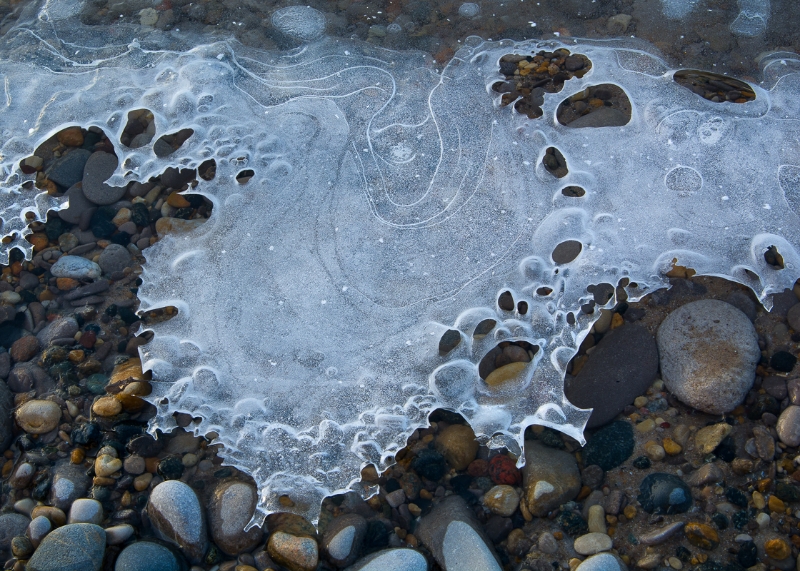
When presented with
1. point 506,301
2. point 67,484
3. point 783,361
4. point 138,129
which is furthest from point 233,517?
point 783,361

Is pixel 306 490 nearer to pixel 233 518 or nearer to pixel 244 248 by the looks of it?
pixel 233 518

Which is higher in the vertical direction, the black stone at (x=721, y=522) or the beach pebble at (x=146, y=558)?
the black stone at (x=721, y=522)

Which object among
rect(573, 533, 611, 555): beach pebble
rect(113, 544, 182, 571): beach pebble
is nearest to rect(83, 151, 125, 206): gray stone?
rect(113, 544, 182, 571): beach pebble

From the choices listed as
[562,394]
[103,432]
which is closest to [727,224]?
[562,394]

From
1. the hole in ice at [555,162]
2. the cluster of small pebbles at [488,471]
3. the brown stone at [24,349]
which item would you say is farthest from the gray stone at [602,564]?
the brown stone at [24,349]

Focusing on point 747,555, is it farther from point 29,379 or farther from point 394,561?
point 29,379

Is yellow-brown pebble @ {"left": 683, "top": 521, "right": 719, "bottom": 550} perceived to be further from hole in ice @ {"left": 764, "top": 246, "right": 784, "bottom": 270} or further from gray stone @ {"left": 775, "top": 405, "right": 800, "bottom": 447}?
hole in ice @ {"left": 764, "top": 246, "right": 784, "bottom": 270}

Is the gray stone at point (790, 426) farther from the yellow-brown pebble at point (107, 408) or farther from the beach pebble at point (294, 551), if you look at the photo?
the yellow-brown pebble at point (107, 408)

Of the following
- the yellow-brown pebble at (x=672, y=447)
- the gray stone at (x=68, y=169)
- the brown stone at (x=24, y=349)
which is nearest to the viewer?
the yellow-brown pebble at (x=672, y=447)
